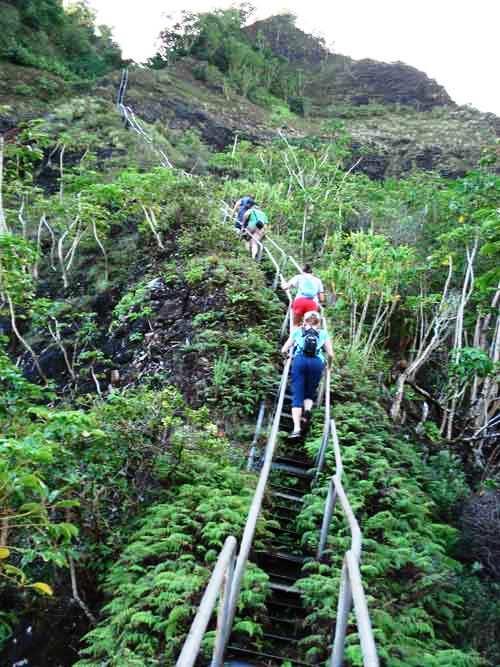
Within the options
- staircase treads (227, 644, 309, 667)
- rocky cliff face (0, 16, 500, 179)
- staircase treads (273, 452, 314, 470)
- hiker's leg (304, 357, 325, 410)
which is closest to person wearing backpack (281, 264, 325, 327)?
hiker's leg (304, 357, 325, 410)

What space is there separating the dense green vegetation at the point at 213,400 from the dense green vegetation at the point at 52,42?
16476 mm

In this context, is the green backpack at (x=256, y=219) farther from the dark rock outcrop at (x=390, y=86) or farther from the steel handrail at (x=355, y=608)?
the dark rock outcrop at (x=390, y=86)

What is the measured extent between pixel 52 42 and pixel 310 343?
40116mm

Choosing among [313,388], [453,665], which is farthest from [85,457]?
[453,665]

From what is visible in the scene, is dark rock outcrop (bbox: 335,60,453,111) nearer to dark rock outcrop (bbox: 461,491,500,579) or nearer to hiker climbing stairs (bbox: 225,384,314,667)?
dark rock outcrop (bbox: 461,491,500,579)

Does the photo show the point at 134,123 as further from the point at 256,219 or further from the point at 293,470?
the point at 293,470

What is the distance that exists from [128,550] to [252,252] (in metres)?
9.14

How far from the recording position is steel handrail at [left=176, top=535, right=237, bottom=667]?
82.1 inches

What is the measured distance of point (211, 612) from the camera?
7.82 ft

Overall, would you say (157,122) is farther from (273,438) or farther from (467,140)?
(273,438)

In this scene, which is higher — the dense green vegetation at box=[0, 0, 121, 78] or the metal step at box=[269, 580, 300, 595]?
the dense green vegetation at box=[0, 0, 121, 78]

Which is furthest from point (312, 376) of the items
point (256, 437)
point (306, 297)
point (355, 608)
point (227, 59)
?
point (227, 59)

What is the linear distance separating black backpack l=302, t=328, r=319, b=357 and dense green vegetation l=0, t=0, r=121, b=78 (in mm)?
32537

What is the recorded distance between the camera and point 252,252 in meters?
13.3
